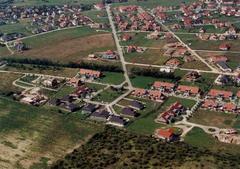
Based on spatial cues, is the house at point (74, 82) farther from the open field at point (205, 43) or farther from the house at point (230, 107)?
the open field at point (205, 43)

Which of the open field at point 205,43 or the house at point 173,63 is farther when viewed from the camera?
the open field at point 205,43

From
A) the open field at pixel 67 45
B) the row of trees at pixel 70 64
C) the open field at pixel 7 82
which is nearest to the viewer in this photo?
the open field at pixel 7 82

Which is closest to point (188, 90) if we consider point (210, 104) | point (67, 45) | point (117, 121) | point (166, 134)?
point (210, 104)

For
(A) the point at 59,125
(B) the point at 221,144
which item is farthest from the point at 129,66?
(B) the point at 221,144

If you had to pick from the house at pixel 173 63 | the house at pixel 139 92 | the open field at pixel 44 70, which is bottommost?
the house at pixel 139 92

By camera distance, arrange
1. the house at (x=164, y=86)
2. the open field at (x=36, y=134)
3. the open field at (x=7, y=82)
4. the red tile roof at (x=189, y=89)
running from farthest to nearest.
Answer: the open field at (x=7, y=82), the house at (x=164, y=86), the red tile roof at (x=189, y=89), the open field at (x=36, y=134)

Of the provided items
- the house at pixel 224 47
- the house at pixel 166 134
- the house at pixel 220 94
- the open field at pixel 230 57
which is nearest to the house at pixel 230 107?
the house at pixel 220 94

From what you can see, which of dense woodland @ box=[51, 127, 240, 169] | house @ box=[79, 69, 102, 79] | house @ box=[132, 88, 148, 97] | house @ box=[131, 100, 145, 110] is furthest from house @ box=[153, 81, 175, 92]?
dense woodland @ box=[51, 127, 240, 169]
